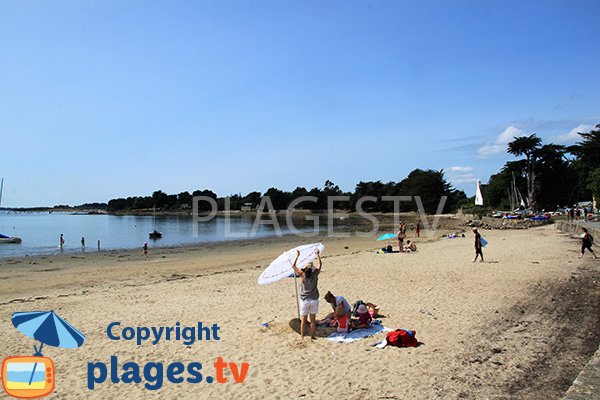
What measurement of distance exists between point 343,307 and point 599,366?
432 cm

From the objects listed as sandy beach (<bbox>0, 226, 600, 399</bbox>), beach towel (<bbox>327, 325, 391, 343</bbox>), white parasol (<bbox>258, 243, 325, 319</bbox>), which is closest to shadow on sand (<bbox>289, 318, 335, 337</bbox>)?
sandy beach (<bbox>0, 226, 600, 399</bbox>)

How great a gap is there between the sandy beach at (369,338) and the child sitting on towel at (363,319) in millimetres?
649

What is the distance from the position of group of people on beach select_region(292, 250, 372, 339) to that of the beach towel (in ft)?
0.35

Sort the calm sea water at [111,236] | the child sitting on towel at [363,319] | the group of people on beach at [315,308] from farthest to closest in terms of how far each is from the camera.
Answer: the calm sea water at [111,236] < the child sitting on towel at [363,319] < the group of people on beach at [315,308]

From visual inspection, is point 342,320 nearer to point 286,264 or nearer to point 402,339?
point 402,339

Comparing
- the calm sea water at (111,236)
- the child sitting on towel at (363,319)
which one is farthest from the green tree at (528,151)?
the child sitting on towel at (363,319)

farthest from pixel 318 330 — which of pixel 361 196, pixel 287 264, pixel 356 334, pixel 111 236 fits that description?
pixel 361 196

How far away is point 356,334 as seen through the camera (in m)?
8.12

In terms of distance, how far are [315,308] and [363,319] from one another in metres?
1.17

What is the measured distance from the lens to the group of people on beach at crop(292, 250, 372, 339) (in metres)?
7.96

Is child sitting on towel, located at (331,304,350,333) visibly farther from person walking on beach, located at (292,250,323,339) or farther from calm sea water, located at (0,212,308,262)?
calm sea water, located at (0,212,308,262)

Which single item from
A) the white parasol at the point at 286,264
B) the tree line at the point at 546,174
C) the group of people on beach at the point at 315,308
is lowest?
the group of people on beach at the point at 315,308

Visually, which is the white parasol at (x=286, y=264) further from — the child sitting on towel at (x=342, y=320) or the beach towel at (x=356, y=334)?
the beach towel at (x=356, y=334)

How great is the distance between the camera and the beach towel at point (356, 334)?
7.86 m
